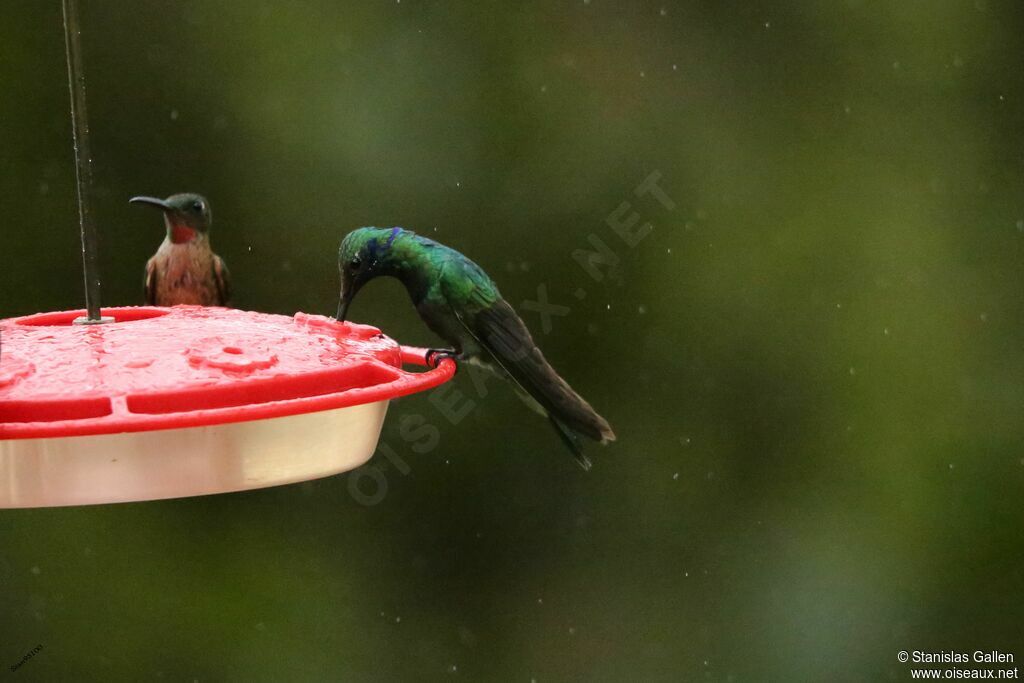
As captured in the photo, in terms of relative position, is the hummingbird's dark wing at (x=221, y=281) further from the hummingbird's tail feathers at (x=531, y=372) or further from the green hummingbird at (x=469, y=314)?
the hummingbird's tail feathers at (x=531, y=372)

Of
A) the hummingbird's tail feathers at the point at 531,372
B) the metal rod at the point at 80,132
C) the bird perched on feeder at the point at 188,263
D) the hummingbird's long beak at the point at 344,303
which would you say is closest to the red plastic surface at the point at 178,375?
the metal rod at the point at 80,132

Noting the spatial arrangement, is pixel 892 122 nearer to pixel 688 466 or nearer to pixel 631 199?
pixel 631 199

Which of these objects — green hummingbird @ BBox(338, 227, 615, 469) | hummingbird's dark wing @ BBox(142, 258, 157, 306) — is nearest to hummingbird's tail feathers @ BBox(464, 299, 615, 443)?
green hummingbird @ BBox(338, 227, 615, 469)

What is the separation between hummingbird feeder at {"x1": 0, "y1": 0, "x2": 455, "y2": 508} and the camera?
1.29 meters

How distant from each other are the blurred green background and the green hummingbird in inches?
55.4

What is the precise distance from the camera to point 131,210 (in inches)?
153

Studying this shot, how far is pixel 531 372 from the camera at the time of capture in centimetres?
230

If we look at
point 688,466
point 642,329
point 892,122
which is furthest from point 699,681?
point 892,122

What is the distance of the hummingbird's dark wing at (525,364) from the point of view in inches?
88.8

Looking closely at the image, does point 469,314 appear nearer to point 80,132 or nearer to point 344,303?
point 344,303

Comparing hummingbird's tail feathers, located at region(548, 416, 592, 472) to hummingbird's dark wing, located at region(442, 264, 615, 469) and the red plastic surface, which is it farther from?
the red plastic surface

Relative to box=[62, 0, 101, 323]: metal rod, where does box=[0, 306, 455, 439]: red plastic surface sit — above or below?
below

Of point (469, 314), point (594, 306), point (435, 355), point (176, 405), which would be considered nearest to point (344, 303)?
point (435, 355)

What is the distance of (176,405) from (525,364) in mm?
1069
